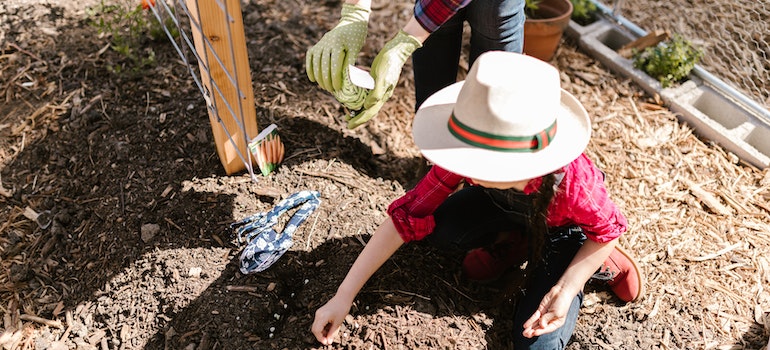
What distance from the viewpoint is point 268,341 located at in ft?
6.15

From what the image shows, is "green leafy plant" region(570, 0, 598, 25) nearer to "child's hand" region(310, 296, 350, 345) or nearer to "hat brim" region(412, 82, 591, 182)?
"hat brim" region(412, 82, 591, 182)

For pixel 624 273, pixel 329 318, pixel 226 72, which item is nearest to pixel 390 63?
pixel 226 72

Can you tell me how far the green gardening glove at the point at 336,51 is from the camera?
177 centimetres

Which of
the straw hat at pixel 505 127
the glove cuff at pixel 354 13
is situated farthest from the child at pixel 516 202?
the glove cuff at pixel 354 13

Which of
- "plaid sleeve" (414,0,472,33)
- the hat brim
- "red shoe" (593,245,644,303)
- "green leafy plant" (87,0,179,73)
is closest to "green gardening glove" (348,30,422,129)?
"plaid sleeve" (414,0,472,33)

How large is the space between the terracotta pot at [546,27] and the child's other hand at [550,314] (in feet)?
5.09

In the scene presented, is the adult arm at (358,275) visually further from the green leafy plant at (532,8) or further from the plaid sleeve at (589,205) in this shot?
the green leafy plant at (532,8)

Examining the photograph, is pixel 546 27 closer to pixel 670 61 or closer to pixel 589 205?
pixel 670 61

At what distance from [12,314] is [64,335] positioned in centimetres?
24

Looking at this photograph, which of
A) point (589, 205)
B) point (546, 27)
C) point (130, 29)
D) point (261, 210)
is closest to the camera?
point (589, 205)

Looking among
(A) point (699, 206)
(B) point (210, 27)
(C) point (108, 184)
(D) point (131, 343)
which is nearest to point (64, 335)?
(D) point (131, 343)

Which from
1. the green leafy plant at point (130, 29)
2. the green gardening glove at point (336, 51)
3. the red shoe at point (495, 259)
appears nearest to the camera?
the green gardening glove at point (336, 51)

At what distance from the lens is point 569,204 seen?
1.66m

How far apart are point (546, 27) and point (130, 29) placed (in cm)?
191
